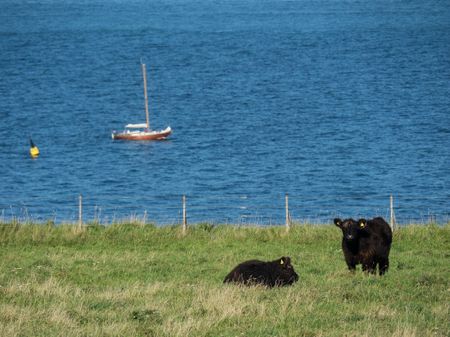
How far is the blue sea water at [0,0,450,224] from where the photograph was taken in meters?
60.8

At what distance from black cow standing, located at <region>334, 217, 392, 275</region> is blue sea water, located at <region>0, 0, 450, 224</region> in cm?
1027

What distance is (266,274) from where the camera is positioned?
71.2 ft

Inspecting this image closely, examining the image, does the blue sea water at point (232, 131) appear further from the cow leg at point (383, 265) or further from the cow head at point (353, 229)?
the cow head at point (353, 229)

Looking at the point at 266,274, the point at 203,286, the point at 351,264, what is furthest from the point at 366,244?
the point at 203,286

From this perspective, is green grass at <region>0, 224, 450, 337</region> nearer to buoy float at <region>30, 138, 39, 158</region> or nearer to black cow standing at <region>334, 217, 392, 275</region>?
black cow standing at <region>334, 217, 392, 275</region>

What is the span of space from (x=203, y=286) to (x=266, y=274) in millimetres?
1490

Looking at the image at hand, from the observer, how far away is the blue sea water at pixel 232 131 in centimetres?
6081

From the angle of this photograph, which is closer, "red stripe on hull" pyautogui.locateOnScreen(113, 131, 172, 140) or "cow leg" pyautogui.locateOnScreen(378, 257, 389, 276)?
"cow leg" pyautogui.locateOnScreen(378, 257, 389, 276)

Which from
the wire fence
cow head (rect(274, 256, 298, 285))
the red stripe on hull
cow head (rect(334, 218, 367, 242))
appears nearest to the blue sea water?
the wire fence

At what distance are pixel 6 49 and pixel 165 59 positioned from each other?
29.6 m

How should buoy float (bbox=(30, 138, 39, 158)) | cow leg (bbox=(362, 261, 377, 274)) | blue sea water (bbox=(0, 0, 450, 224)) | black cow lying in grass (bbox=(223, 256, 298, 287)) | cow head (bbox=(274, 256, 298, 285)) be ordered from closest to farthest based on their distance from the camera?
black cow lying in grass (bbox=(223, 256, 298, 287))
cow head (bbox=(274, 256, 298, 285))
cow leg (bbox=(362, 261, 377, 274))
blue sea water (bbox=(0, 0, 450, 224))
buoy float (bbox=(30, 138, 39, 158))

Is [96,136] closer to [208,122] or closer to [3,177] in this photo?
[208,122]

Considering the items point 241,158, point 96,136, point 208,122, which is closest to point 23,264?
point 241,158

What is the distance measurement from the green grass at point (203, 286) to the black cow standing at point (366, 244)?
16.4 inches
